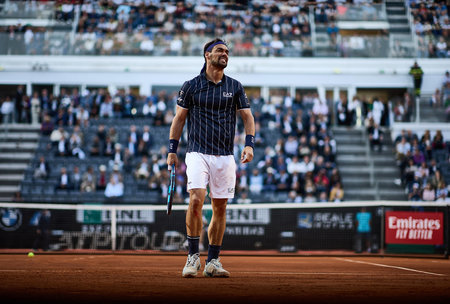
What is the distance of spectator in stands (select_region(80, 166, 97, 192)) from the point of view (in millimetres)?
22891

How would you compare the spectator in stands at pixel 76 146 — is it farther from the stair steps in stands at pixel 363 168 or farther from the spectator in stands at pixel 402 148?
the spectator in stands at pixel 402 148

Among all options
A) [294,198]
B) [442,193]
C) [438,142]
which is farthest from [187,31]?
[442,193]

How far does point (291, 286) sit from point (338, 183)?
16.3 meters

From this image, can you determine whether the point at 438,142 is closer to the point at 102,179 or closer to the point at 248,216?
the point at 248,216

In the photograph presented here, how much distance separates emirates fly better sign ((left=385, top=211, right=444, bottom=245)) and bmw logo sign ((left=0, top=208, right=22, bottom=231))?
366 inches

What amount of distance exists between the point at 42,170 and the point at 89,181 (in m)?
2.08

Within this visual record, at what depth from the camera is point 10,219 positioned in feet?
58.8

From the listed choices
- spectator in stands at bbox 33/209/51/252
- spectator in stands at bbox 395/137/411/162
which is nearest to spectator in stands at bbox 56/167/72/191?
spectator in stands at bbox 33/209/51/252

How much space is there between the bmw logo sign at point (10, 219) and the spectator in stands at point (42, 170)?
6.12 meters

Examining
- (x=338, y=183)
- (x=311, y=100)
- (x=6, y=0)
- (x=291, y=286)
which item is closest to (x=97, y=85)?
(x=6, y=0)

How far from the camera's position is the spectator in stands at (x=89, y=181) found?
22891mm

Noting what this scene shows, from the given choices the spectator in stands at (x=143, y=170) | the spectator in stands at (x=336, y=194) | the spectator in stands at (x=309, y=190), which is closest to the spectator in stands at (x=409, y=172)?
the spectator in stands at (x=336, y=194)

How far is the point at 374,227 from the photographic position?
59.4 feet

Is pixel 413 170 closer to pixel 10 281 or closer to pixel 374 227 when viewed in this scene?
pixel 374 227
